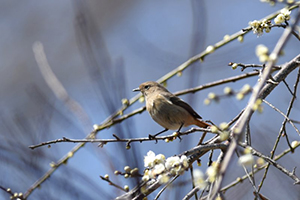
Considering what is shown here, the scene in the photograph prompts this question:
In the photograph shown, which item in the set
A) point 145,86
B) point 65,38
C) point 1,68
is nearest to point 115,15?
point 65,38

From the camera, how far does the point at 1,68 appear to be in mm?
8438

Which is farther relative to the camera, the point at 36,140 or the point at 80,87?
the point at 80,87

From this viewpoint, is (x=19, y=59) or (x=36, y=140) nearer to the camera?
(x=36, y=140)

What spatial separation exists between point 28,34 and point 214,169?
24.8 feet

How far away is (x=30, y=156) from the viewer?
2.75m

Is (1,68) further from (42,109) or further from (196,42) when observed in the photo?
(196,42)

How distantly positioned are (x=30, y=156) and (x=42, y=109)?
59 centimetres

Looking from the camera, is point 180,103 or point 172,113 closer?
point 172,113

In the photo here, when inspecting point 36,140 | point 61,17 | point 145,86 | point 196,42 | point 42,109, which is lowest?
point 196,42

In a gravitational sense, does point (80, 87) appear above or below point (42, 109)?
above

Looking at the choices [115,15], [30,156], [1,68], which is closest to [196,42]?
[30,156]

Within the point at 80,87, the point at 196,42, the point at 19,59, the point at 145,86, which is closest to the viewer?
the point at 196,42

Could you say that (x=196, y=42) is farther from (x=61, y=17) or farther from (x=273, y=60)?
(x=61, y=17)

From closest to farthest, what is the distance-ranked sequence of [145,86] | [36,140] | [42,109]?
[36,140] → [42,109] → [145,86]
